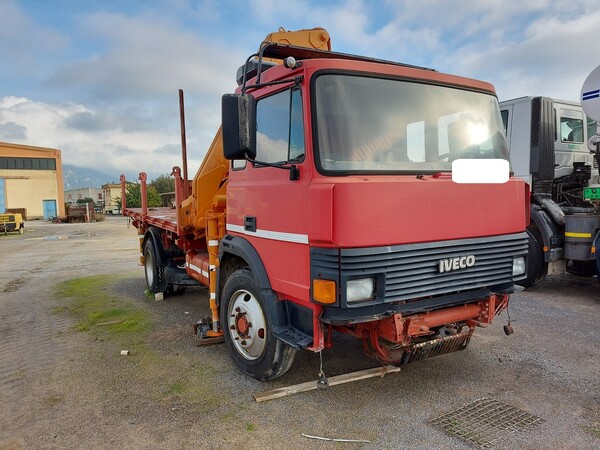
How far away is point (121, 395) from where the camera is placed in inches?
141

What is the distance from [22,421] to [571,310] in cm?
619

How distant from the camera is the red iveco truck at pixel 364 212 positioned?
282cm

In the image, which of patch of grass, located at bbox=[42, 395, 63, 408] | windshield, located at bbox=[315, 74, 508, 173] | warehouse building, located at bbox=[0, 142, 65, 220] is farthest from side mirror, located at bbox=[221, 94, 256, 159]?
warehouse building, located at bbox=[0, 142, 65, 220]

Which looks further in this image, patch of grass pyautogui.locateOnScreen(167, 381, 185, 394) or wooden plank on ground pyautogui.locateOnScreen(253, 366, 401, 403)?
patch of grass pyautogui.locateOnScreen(167, 381, 185, 394)

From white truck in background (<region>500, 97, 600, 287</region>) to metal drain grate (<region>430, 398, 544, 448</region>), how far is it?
4087 mm

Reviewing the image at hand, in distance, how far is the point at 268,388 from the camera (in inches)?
142

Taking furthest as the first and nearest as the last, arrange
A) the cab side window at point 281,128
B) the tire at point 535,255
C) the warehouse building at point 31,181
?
the warehouse building at point 31,181 → the tire at point 535,255 → the cab side window at point 281,128

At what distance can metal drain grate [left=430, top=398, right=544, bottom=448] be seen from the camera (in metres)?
2.88

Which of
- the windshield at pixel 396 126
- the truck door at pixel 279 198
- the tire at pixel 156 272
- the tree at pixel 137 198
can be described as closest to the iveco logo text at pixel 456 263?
the windshield at pixel 396 126

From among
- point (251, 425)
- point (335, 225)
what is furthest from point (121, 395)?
point (335, 225)

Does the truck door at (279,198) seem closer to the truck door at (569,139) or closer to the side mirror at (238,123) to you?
the side mirror at (238,123)

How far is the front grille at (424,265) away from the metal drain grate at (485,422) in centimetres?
88

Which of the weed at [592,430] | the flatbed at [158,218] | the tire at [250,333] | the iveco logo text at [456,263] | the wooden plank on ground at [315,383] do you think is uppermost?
the flatbed at [158,218]

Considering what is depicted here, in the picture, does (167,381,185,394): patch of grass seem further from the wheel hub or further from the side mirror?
the side mirror
